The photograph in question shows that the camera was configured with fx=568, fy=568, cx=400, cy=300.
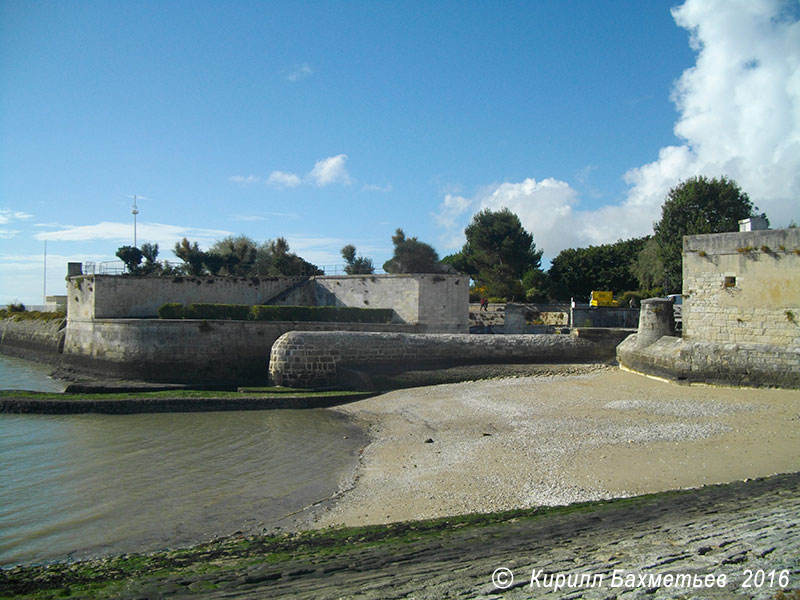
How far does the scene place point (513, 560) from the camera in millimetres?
4926

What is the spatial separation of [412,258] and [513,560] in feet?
137

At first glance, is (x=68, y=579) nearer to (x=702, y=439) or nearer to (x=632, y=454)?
(x=632, y=454)

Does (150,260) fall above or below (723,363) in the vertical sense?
above

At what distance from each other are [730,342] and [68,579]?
51.9 feet

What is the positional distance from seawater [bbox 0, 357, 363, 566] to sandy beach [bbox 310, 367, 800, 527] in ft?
3.11

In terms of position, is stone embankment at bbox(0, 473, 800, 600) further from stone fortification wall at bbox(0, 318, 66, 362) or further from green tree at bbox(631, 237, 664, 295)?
green tree at bbox(631, 237, 664, 295)

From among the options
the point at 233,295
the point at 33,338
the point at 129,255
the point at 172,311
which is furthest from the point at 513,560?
the point at 129,255

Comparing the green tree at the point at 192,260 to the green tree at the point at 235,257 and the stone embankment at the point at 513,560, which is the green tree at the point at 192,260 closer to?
the green tree at the point at 235,257

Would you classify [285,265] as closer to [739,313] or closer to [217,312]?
[217,312]

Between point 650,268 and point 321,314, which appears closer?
point 321,314

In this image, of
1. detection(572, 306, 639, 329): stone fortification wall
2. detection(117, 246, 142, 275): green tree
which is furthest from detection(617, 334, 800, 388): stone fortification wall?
detection(117, 246, 142, 275): green tree

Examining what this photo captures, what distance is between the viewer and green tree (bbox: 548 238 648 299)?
41719 millimetres

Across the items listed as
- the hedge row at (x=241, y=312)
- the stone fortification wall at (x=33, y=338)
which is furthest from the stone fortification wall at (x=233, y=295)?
the hedge row at (x=241, y=312)

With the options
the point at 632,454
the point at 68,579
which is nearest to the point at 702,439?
the point at 632,454
